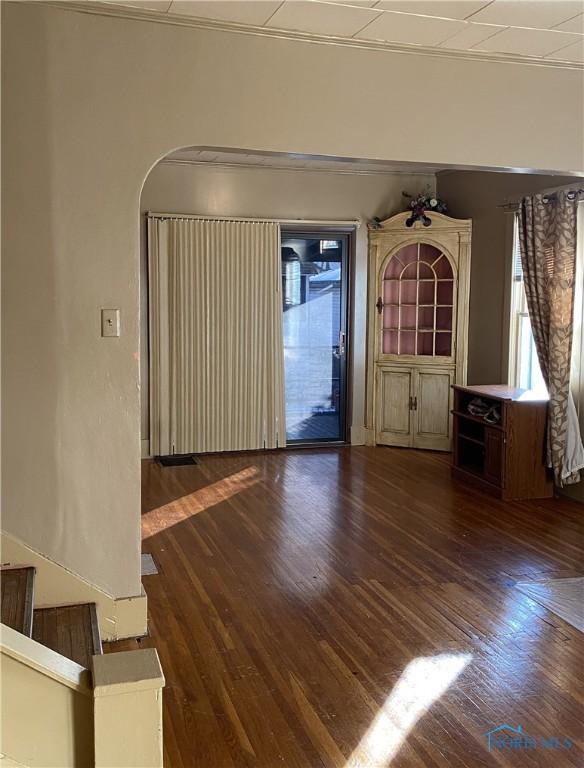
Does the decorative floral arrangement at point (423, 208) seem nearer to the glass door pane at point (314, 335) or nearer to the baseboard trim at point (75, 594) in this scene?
the glass door pane at point (314, 335)

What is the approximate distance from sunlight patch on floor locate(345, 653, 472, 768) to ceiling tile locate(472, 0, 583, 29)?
2738 mm

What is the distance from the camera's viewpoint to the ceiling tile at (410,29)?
3.29 meters

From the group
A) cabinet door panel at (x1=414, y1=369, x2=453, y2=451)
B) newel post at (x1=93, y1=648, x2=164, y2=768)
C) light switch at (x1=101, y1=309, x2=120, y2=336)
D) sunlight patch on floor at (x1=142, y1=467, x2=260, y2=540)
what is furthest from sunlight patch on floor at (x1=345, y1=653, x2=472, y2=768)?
cabinet door panel at (x1=414, y1=369, x2=453, y2=451)

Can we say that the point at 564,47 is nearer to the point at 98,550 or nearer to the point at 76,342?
the point at 76,342

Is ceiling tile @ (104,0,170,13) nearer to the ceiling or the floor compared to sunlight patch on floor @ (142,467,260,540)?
nearer to the ceiling

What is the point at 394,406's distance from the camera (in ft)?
24.9

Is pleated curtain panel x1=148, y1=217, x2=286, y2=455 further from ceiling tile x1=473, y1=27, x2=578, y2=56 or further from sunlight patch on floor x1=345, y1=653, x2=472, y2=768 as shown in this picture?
sunlight patch on floor x1=345, y1=653, x2=472, y2=768

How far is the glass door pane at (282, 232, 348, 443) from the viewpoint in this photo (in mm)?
7504

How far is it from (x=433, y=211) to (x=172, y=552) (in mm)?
4288

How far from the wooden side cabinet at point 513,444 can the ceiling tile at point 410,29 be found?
9.47 ft

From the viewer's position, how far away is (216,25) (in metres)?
3.29

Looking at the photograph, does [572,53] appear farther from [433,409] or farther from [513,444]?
[433,409]

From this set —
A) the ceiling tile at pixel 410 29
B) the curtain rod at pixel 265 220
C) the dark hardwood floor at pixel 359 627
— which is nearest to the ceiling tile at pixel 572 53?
the ceiling tile at pixel 410 29

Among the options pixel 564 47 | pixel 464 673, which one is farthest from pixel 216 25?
pixel 464 673
